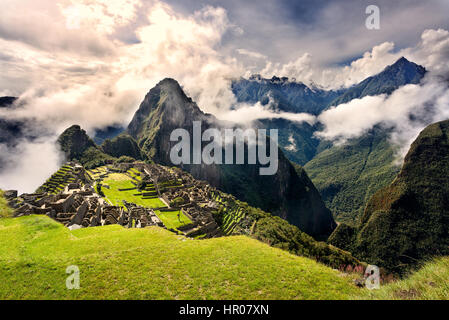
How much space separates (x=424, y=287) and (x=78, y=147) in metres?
200

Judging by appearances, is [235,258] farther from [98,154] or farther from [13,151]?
[13,151]

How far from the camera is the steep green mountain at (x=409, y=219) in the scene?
104250mm

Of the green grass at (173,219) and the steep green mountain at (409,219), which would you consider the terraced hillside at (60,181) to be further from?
the steep green mountain at (409,219)

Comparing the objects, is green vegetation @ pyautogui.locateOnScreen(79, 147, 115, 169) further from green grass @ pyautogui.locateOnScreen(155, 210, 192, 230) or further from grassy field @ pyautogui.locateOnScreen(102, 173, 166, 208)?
green grass @ pyautogui.locateOnScreen(155, 210, 192, 230)

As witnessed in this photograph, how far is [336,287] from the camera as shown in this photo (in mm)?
10227

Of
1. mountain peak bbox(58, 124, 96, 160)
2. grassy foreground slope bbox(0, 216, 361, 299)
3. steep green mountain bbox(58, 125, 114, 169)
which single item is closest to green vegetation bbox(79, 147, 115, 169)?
steep green mountain bbox(58, 125, 114, 169)

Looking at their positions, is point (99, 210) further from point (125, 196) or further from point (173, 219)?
point (125, 196)

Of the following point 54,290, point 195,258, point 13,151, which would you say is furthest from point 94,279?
point 13,151

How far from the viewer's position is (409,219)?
119062mm

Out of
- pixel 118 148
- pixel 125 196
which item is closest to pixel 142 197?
pixel 125 196

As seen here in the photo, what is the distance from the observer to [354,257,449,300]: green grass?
7.73 metres

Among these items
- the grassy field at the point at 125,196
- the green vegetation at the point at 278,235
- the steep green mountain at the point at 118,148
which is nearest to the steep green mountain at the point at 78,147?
the steep green mountain at the point at 118,148
